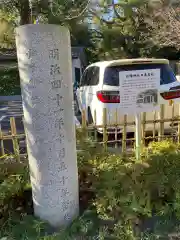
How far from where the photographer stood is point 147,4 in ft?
46.6

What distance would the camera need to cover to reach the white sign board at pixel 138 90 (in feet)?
8.96

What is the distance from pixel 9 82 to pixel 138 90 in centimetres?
1461

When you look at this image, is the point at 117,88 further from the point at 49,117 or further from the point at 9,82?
the point at 9,82

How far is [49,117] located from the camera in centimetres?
→ 217

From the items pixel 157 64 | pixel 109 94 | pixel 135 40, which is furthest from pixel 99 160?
pixel 135 40

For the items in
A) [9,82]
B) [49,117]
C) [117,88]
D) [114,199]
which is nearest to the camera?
[49,117]

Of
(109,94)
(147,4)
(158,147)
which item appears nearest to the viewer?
(158,147)

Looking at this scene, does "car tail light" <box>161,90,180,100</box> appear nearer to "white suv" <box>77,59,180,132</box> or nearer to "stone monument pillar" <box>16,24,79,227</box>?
"white suv" <box>77,59,180,132</box>

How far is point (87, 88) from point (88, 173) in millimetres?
2612

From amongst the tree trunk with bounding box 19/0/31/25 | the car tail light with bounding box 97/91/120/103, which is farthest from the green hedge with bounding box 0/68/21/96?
the tree trunk with bounding box 19/0/31/25

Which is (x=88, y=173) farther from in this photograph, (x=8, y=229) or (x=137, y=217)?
(x=8, y=229)

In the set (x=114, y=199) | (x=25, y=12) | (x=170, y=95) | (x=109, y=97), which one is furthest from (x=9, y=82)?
(x=114, y=199)

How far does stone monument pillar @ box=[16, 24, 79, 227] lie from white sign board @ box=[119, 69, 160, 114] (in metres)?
0.72

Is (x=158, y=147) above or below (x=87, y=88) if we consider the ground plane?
below
